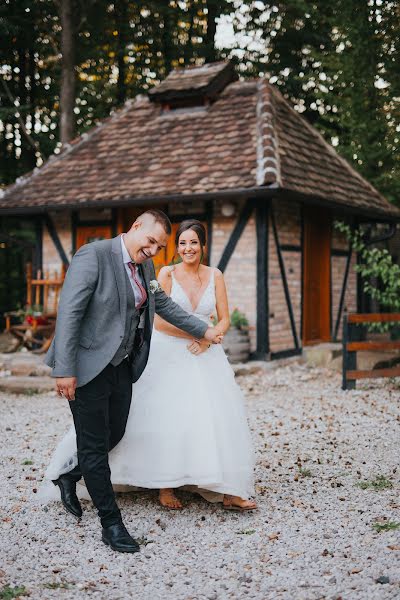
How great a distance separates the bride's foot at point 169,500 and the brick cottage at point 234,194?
6.63m

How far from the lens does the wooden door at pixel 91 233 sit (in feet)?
42.0

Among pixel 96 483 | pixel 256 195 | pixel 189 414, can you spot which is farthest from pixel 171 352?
pixel 256 195

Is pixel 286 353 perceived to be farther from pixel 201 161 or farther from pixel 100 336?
pixel 100 336

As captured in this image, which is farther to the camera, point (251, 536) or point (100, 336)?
point (251, 536)

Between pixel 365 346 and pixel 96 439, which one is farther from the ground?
pixel 96 439

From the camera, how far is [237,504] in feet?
14.2

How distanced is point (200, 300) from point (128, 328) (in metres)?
0.77

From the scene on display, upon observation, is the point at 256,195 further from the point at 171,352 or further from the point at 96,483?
the point at 96,483

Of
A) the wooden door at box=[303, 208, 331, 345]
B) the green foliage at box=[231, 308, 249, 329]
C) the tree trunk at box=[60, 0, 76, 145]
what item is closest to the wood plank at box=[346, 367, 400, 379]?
the green foliage at box=[231, 308, 249, 329]

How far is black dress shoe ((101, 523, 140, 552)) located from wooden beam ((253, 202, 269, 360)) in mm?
7380

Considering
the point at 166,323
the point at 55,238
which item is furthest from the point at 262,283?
the point at 166,323

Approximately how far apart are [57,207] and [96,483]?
909cm

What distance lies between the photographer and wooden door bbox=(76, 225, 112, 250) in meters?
12.8

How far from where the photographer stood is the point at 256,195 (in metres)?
10.5
